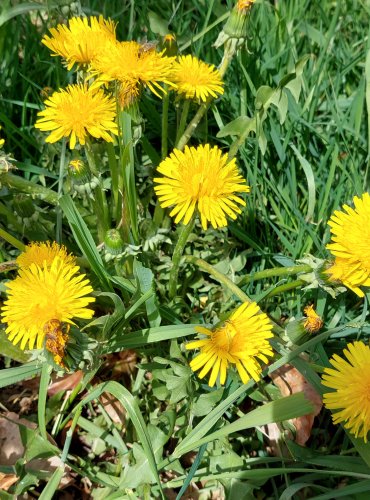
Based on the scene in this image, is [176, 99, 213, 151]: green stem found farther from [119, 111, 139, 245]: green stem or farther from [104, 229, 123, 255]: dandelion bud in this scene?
[104, 229, 123, 255]: dandelion bud

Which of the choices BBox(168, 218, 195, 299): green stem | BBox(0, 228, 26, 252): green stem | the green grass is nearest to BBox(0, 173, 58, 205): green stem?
the green grass

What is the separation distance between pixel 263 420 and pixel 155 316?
0.34 m

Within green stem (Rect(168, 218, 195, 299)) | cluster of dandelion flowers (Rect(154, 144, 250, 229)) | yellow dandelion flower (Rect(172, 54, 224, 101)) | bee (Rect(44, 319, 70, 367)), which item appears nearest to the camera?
bee (Rect(44, 319, 70, 367))

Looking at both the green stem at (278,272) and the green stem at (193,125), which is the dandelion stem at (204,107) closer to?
the green stem at (193,125)

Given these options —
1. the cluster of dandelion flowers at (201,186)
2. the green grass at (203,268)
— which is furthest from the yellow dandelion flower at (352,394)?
the cluster of dandelion flowers at (201,186)

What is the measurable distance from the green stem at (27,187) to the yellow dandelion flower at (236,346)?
0.55m

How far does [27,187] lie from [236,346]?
2.15 feet

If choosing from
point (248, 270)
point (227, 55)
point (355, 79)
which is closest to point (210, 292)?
point (248, 270)

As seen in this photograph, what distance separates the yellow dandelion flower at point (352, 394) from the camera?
3.55 ft

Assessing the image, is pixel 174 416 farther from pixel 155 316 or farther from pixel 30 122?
pixel 30 122

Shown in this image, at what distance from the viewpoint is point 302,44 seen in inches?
79.5

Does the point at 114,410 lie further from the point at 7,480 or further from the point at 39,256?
the point at 39,256

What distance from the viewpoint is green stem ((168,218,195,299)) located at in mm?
1246

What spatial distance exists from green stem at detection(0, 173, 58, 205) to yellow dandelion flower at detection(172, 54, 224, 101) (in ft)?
1.38
